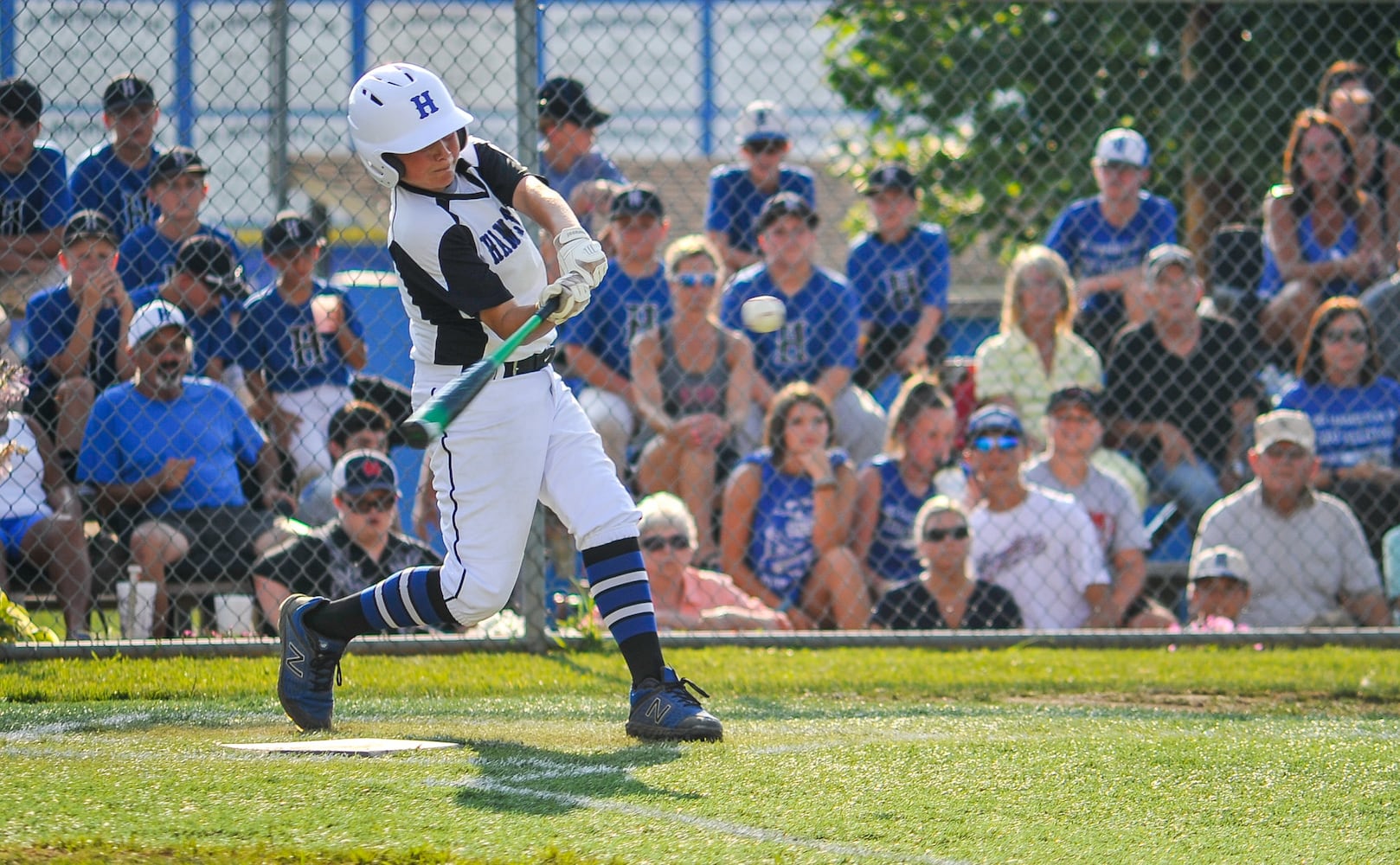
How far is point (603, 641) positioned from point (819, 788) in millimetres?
2812

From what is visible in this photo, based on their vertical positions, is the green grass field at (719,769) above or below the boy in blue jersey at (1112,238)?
below

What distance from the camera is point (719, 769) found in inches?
156

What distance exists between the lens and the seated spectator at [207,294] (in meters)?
6.79

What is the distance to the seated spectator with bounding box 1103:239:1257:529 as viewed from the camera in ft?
26.4

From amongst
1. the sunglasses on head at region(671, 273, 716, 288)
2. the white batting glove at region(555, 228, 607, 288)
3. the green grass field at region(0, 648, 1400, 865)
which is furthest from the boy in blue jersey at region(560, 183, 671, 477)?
the white batting glove at region(555, 228, 607, 288)

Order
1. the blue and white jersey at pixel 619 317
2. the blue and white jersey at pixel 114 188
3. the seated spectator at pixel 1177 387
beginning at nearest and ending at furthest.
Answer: the blue and white jersey at pixel 114 188 → the blue and white jersey at pixel 619 317 → the seated spectator at pixel 1177 387

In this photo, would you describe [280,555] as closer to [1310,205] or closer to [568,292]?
[568,292]

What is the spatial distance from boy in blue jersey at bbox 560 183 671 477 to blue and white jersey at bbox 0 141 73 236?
7.79 ft

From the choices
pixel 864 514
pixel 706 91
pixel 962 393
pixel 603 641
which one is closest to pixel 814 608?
pixel 864 514

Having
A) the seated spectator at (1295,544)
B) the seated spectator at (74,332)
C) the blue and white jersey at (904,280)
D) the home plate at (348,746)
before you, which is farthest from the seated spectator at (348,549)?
the seated spectator at (1295,544)

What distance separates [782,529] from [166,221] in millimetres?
3056

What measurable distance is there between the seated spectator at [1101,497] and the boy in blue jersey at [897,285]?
0.98m

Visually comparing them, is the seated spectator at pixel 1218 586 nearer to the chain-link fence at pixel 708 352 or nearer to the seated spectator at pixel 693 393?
the chain-link fence at pixel 708 352

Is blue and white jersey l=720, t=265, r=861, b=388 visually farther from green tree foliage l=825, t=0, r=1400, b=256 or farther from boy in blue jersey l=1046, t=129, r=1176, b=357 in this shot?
boy in blue jersey l=1046, t=129, r=1176, b=357
